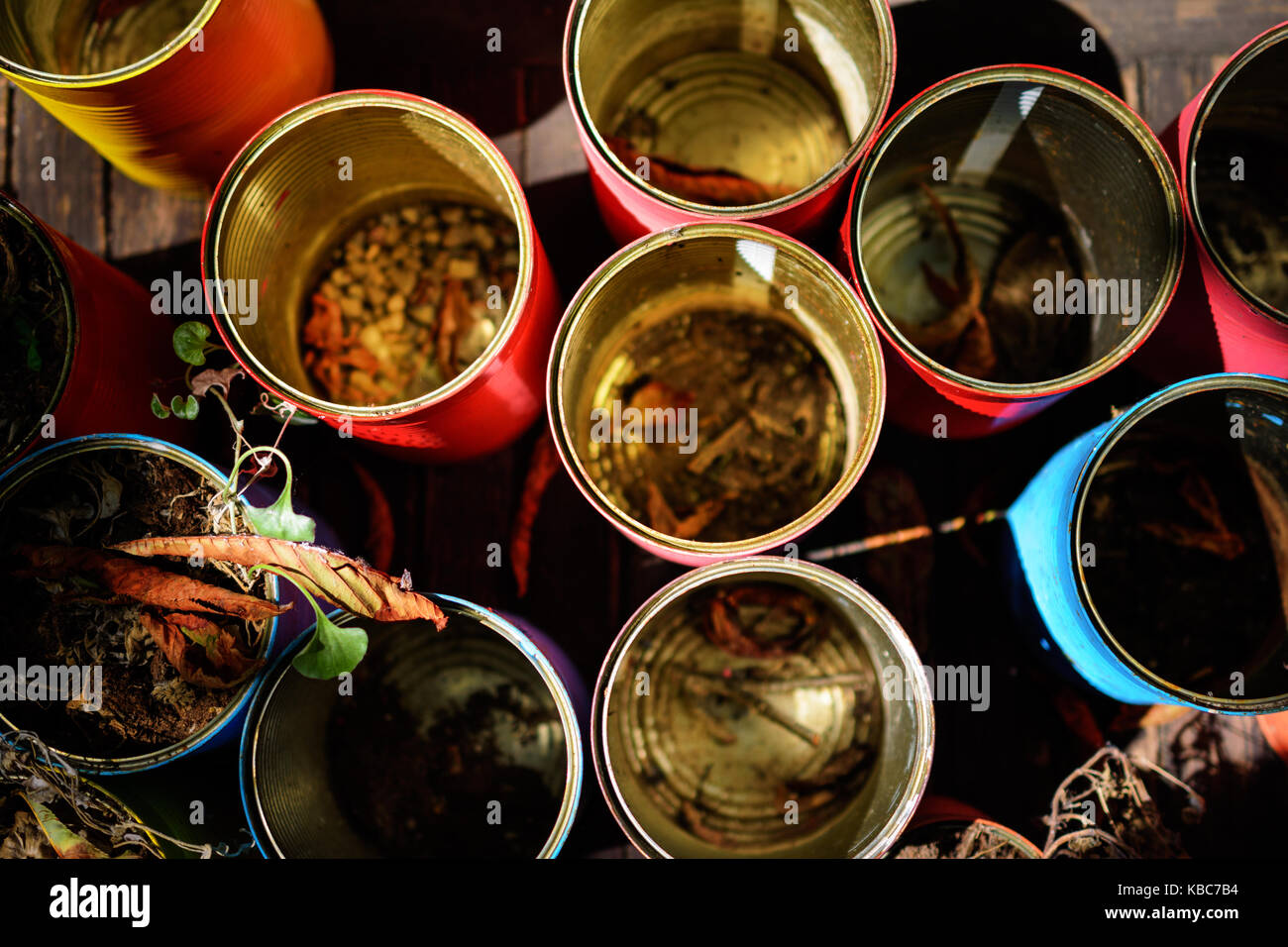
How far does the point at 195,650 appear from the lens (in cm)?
92

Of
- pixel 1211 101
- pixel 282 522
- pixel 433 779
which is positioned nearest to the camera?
pixel 282 522

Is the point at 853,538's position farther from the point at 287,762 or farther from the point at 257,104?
the point at 257,104

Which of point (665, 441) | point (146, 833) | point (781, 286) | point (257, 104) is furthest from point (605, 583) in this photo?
point (257, 104)

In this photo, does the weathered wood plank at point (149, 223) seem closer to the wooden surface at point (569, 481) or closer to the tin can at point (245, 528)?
the wooden surface at point (569, 481)

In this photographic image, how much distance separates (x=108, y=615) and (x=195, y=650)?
12cm

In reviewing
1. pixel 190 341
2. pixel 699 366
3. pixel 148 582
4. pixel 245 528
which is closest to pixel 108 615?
pixel 148 582

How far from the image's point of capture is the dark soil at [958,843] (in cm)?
97

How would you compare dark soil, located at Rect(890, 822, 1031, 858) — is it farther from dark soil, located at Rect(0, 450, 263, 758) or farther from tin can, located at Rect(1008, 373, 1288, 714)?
dark soil, located at Rect(0, 450, 263, 758)

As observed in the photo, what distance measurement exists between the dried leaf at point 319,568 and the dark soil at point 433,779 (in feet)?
0.85

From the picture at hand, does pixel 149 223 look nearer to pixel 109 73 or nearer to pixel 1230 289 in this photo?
pixel 109 73

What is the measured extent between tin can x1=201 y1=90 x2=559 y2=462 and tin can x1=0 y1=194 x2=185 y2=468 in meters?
0.14

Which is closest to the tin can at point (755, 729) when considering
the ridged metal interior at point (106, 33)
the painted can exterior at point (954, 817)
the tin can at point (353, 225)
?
the painted can exterior at point (954, 817)
